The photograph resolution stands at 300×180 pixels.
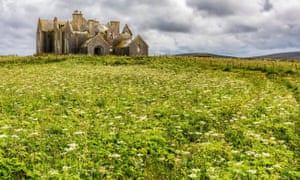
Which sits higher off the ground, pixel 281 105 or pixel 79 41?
pixel 79 41

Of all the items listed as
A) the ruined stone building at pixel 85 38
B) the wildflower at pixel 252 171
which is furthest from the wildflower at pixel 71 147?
the ruined stone building at pixel 85 38

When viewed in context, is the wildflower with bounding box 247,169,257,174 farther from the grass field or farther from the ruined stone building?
the ruined stone building

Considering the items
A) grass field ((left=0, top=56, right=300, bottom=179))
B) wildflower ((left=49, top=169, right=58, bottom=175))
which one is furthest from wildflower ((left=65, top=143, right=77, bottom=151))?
wildflower ((left=49, top=169, right=58, bottom=175))

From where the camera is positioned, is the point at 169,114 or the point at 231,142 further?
the point at 169,114

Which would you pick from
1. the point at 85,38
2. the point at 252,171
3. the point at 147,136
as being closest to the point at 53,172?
the point at 147,136

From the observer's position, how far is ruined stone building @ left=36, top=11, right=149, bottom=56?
7850 centimetres

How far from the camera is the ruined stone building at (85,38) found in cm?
7850

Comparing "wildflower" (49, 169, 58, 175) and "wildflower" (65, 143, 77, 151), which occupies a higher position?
"wildflower" (65, 143, 77, 151)

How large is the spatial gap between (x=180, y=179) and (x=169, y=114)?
675 centimetres

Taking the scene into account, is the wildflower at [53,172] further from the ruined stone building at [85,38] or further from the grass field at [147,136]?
the ruined stone building at [85,38]

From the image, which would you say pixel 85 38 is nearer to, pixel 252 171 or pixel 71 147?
pixel 71 147

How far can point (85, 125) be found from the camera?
13461 mm

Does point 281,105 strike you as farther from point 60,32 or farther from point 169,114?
point 60,32

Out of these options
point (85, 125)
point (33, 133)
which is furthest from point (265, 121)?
point (33, 133)
